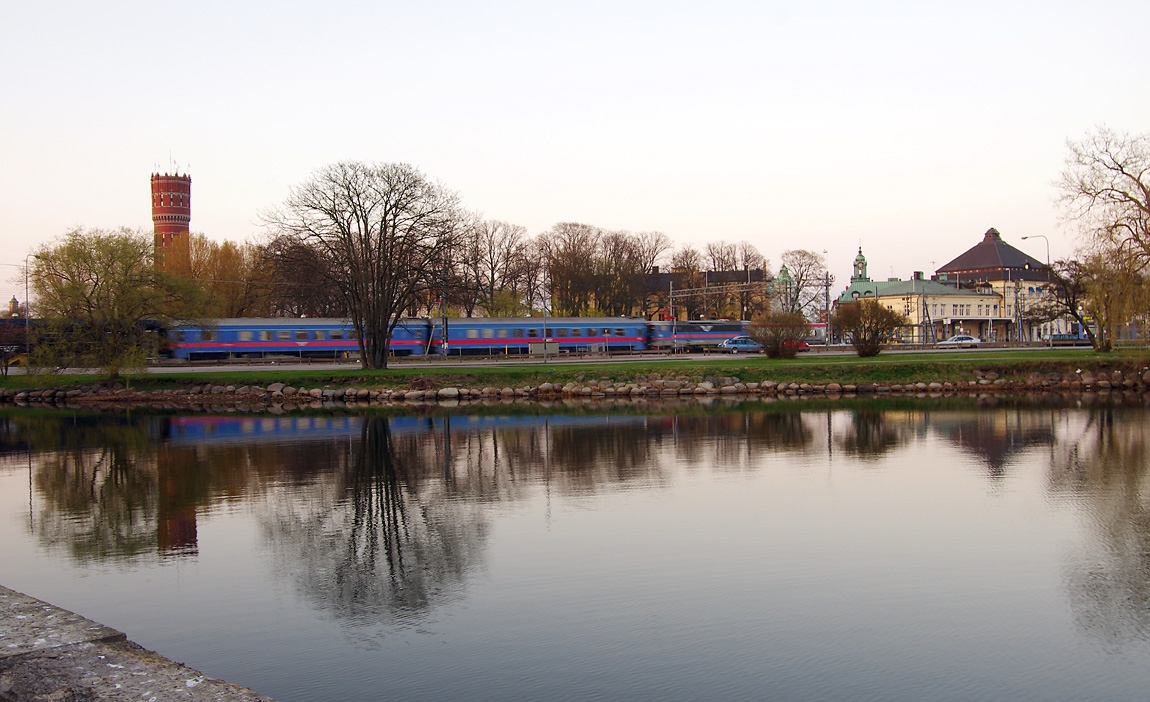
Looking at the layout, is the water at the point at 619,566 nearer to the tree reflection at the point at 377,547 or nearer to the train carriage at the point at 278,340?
the tree reflection at the point at 377,547

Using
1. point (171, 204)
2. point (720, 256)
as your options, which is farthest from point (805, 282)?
point (171, 204)

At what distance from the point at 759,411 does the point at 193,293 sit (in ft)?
91.0

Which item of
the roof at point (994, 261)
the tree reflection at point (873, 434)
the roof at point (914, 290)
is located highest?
the roof at point (994, 261)

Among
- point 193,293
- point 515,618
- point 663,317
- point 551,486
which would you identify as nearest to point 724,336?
point 663,317

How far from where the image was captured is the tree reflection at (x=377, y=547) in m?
9.48

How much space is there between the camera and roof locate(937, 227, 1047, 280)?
140m

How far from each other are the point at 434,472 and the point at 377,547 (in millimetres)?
6099

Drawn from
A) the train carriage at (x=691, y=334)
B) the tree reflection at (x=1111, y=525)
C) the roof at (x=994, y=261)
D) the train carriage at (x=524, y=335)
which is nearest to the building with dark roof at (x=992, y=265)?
the roof at (x=994, y=261)

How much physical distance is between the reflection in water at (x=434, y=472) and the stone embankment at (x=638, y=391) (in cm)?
708

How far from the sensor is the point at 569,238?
89.2m

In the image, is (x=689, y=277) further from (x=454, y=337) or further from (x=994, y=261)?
(x=994, y=261)

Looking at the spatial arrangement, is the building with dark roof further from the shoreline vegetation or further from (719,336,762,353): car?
the shoreline vegetation

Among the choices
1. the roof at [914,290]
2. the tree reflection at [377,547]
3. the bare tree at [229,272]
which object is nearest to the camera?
the tree reflection at [377,547]

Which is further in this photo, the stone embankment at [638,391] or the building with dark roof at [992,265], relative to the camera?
the building with dark roof at [992,265]
